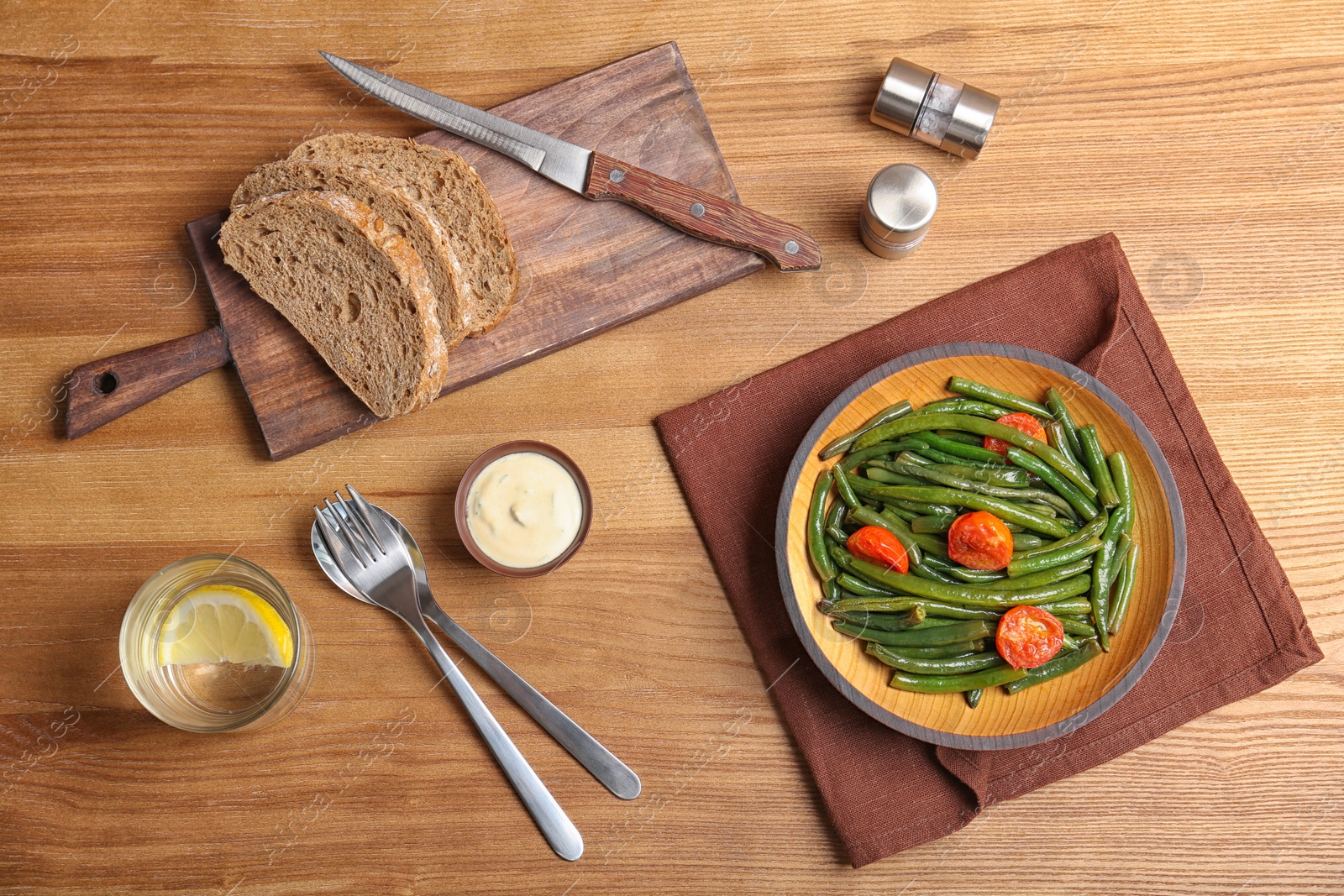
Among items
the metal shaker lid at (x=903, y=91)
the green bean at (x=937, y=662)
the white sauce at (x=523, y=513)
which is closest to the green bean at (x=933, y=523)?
the green bean at (x=937, y=662)

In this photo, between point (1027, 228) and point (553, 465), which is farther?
point (1027, 228)

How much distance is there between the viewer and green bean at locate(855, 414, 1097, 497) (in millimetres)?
2271

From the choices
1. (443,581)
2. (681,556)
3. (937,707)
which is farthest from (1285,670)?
(443,581)

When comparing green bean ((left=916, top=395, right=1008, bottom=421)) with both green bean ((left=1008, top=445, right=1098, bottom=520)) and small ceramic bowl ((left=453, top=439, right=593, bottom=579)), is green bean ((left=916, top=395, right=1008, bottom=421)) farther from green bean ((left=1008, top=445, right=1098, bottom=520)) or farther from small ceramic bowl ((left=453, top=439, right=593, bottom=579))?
small ceramic bowl ((left=453, top=439, right=593, bottom=579))

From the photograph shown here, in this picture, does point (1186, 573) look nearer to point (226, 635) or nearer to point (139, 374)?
point (226, 635)

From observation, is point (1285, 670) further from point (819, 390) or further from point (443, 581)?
point (443, 581)

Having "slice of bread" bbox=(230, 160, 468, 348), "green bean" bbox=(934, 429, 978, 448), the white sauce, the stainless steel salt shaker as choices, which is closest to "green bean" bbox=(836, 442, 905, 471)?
"green bean" bbox=(934, 429, 978, 448)

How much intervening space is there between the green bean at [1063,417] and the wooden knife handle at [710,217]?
2.44 feet

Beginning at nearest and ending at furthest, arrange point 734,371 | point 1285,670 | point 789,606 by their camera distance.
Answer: point 789,606, point 1285,670, point 734,371

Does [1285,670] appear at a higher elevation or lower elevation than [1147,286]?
lower

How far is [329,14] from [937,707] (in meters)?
2.77

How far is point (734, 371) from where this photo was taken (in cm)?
260

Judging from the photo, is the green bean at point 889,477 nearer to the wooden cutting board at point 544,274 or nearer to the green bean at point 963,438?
the green bean at point 963,438

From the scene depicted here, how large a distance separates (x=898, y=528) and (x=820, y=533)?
0.67 ft
